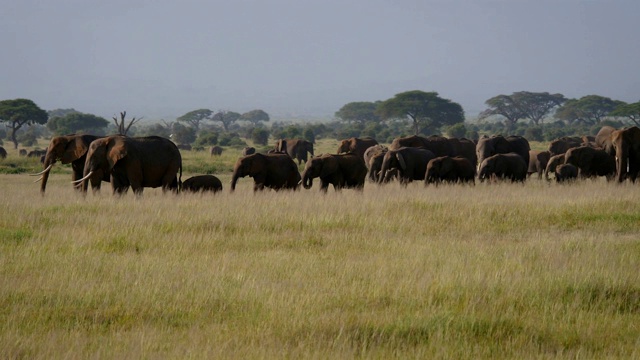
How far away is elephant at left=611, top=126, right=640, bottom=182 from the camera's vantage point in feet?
74.8

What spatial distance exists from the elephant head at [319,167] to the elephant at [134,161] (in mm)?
3517

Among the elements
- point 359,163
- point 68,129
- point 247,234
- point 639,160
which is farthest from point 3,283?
point 68,129

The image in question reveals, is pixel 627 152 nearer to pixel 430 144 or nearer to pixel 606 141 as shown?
pixel 606 141

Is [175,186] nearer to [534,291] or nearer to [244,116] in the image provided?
[534,291]

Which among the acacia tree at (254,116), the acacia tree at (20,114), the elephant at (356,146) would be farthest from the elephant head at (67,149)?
the acacia tree at (254,116)

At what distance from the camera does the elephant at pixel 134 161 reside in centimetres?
1878

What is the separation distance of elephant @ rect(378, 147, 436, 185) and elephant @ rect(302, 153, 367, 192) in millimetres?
2009

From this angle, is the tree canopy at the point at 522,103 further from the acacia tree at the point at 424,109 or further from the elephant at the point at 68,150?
the elephant at the point at 68,150

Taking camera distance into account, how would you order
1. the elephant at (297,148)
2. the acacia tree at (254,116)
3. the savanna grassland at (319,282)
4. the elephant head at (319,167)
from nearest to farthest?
the savanna grassland at (319,282), the elephant head at (319,167), the elephant at (297,148), the acacia tree at (254,116)

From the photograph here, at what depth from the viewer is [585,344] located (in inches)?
272

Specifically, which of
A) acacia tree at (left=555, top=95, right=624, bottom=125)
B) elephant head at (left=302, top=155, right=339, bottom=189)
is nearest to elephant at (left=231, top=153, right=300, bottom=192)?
elephant head at (left=302, top=155, right=339, bottom=189)

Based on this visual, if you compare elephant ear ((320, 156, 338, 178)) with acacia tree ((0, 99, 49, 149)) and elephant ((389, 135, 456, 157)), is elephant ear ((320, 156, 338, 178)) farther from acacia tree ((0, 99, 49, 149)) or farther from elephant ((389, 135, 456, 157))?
acacia tree ((0, 99, 49, 149))

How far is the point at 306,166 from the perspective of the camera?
72.0ft

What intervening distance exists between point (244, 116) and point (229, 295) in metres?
155
